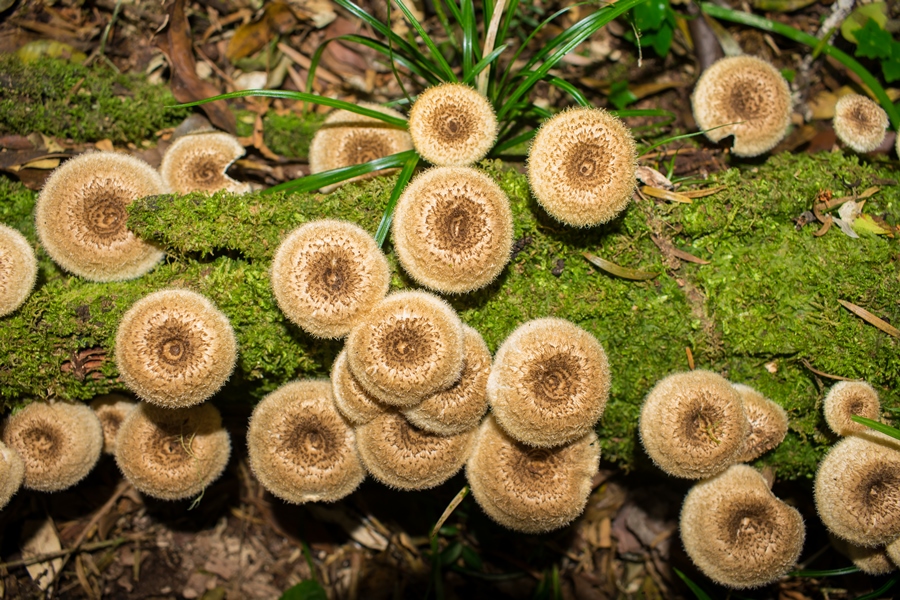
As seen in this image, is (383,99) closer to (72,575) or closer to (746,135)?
(746,135)

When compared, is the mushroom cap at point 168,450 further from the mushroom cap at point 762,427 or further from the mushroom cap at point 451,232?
the mushroom cap at point 762,427

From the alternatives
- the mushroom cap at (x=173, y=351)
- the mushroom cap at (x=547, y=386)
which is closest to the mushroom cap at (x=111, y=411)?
the mushroom cap at (x=173, y=351)

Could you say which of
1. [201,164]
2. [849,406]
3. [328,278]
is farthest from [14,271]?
[849,406]

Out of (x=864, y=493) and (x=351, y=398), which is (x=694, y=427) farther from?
(x=351, y=398)

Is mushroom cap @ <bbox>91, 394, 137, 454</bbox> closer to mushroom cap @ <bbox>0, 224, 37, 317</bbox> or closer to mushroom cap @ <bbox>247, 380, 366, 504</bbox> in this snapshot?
mushroom cap @ <bbox>0, 224, 37, 317</bbox>

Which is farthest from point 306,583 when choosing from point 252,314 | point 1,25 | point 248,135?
point 1,25

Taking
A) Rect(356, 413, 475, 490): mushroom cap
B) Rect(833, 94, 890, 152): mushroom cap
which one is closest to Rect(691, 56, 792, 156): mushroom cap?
Rect(833, 94, 890, 152): mushroom cap
